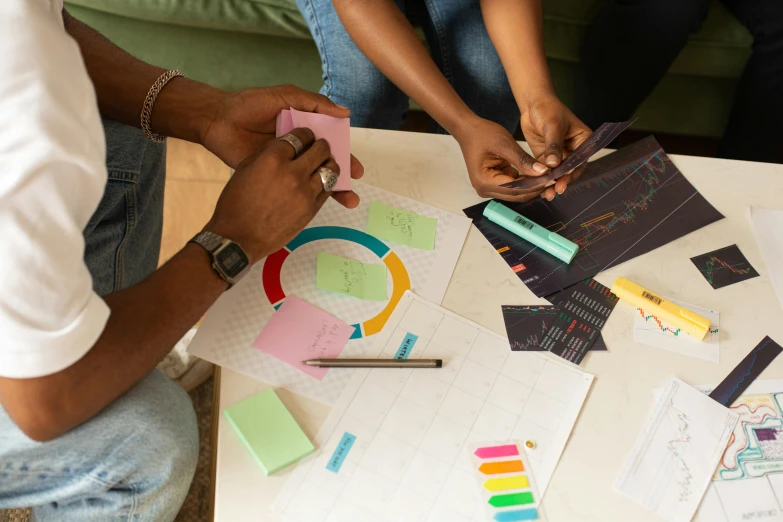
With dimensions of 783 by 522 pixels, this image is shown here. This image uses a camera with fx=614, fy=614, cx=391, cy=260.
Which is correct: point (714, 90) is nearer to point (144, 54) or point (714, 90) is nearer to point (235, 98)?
point (235, 98)

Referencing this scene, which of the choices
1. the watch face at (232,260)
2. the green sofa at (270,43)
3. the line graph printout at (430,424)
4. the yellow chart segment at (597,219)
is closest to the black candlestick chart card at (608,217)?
the yellow chart segment at (597,219)

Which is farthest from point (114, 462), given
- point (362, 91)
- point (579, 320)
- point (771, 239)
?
point (771, 239)

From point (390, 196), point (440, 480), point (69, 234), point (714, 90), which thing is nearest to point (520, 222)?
point (390, 196)

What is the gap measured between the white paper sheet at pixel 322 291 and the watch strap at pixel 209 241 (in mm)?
97

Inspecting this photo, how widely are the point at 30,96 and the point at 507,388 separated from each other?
2.03 ft

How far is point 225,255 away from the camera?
0.76m

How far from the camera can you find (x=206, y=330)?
0.80 metres

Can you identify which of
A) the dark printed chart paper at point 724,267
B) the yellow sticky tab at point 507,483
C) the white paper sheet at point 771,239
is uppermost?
the white paper sheet at point 771,239

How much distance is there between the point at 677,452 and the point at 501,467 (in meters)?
0.23

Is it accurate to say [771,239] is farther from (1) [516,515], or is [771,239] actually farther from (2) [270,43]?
(2) [270,43]

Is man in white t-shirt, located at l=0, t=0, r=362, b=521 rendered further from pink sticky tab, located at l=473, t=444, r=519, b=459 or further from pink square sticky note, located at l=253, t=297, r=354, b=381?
pink sticky tab, located at l=473, t=444, r=519, b=459

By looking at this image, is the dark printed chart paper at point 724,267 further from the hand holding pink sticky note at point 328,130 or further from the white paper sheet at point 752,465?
the hand holding pink sticky note at point 328,130

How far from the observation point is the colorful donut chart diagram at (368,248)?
833mm

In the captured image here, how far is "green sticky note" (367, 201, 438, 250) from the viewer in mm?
925
